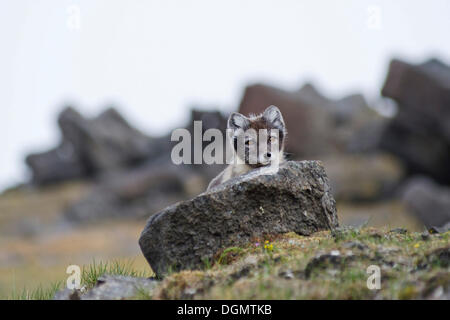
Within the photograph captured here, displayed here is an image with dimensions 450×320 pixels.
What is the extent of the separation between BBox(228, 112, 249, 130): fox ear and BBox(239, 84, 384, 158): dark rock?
26398 millimetres

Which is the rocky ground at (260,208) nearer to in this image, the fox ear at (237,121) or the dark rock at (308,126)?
the dark rock at (308,126)

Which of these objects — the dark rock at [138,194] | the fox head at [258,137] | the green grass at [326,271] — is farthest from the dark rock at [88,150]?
the green grass at [326,271]

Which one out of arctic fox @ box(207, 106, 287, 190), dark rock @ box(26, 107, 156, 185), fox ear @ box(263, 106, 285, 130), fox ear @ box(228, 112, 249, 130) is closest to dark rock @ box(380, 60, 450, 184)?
fox ear @ box(263, 106, 285, 130)

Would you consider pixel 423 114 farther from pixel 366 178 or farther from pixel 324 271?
pixel 324 271

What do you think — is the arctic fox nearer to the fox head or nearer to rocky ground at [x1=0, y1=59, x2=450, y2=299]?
the fox head

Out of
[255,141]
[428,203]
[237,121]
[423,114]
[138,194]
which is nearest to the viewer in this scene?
[255,141]

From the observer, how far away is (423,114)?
33.0 metres

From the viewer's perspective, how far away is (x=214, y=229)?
331 inches

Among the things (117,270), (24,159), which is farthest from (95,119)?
(117,270)

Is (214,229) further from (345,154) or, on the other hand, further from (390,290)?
(345,154)

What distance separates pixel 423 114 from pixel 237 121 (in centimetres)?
2582

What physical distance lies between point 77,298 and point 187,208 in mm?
2167

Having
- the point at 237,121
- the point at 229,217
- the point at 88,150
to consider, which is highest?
the point at 88,150

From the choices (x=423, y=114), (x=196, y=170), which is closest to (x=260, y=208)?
(x=423, y=114)
